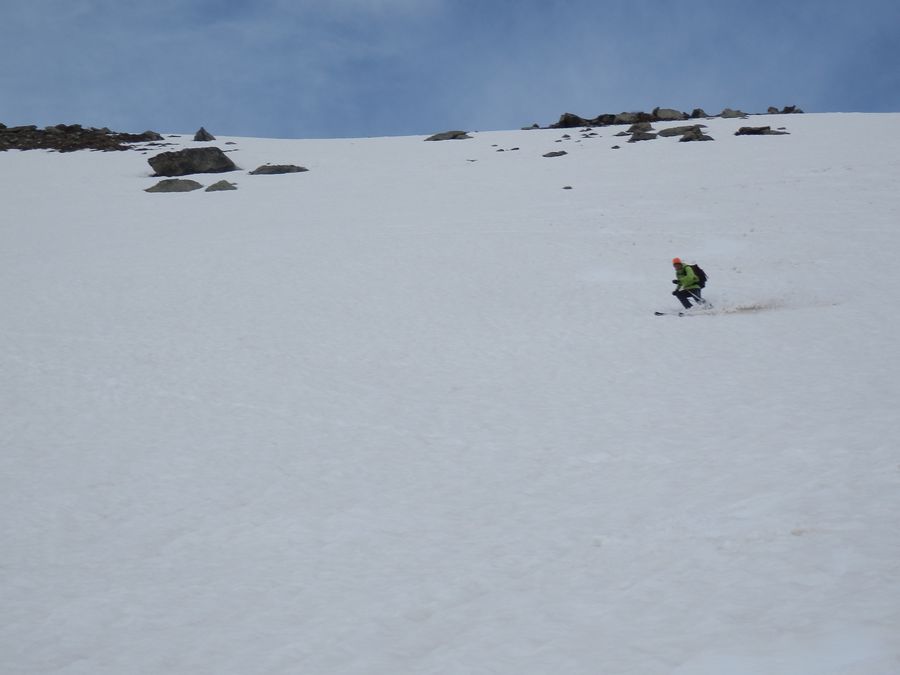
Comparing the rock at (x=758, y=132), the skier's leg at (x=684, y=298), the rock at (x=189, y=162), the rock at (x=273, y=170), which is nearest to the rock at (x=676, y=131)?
the rock at (x=758, y=132)

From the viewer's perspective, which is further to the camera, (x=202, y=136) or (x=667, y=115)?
(x=667, y=115)

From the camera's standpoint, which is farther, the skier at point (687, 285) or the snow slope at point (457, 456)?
the skier at point (687, 285)

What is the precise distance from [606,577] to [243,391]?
8.26 meters

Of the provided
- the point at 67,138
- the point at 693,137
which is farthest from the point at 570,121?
the point at 67,138

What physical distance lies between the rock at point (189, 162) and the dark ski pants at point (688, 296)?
37.5 m

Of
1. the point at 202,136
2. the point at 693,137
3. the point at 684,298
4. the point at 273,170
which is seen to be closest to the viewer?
the point at 684,298

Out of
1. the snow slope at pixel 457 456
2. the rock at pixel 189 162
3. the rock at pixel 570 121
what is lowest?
the snow slope at pixel 457 456

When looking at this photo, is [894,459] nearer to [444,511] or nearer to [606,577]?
[606,577]

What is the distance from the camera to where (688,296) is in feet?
54.0

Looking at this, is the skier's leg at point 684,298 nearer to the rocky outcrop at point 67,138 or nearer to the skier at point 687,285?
the skier at point 687,285

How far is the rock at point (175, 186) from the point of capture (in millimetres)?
38000

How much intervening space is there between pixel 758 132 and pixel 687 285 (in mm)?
36825

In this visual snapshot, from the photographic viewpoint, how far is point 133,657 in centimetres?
465

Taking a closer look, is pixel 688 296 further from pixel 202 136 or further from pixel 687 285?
pixel 202 136
